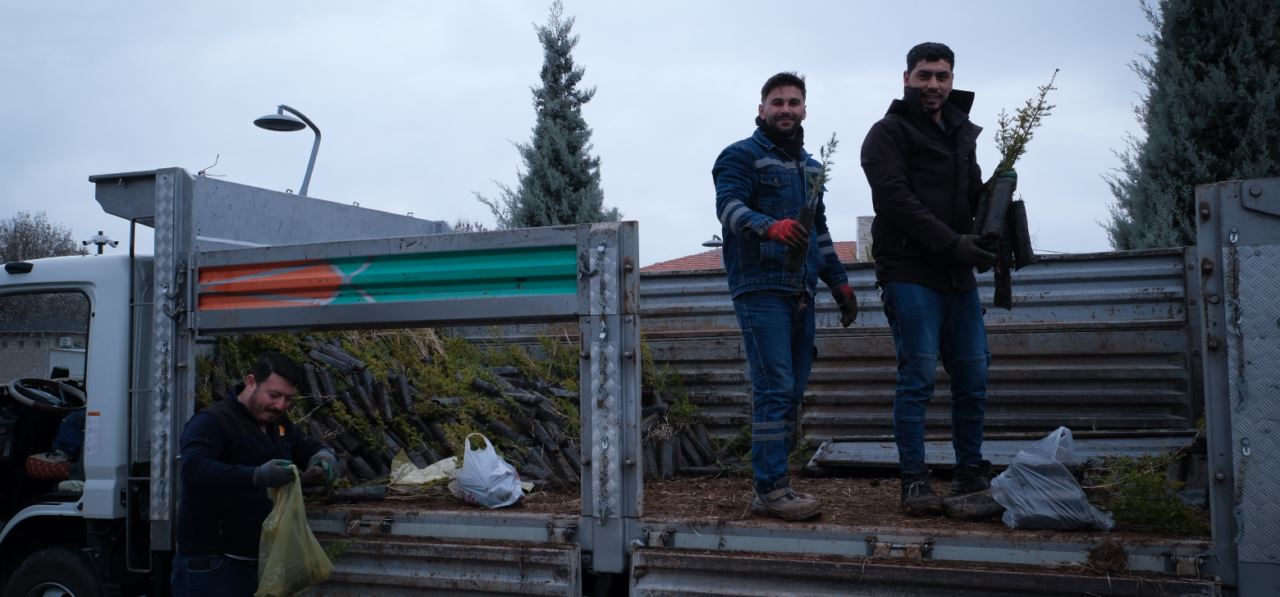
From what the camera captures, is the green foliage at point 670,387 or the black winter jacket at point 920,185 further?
the green foliage at point 670,387

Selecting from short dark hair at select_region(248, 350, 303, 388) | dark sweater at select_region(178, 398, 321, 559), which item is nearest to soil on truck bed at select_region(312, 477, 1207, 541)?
dark sweater at select_region(178, 398, 321, 559)

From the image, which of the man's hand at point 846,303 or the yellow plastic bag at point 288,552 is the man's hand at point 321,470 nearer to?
the yellow plastic bag at point 288,552

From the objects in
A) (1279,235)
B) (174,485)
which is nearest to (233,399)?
(174,485)

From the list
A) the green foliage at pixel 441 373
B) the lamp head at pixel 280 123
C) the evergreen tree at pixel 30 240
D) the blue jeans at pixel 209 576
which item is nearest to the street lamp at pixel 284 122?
the lamp head at pixel 280 123

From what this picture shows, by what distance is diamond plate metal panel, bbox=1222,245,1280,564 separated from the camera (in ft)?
8.84

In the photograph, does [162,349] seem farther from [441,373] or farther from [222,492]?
[441,373]

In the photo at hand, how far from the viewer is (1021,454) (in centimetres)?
343

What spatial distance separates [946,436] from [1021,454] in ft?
6.18

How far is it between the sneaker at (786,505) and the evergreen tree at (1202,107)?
6.15 metres

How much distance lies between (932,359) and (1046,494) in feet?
2.21

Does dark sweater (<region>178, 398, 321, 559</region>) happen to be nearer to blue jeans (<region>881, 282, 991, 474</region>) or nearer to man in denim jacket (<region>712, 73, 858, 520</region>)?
man in denim jacket (<region>712, 73, 858, 520</region>)

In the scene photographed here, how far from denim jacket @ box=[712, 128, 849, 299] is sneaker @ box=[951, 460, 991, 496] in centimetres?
88

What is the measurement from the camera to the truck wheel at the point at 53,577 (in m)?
4.50

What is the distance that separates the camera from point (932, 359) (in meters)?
3.71
